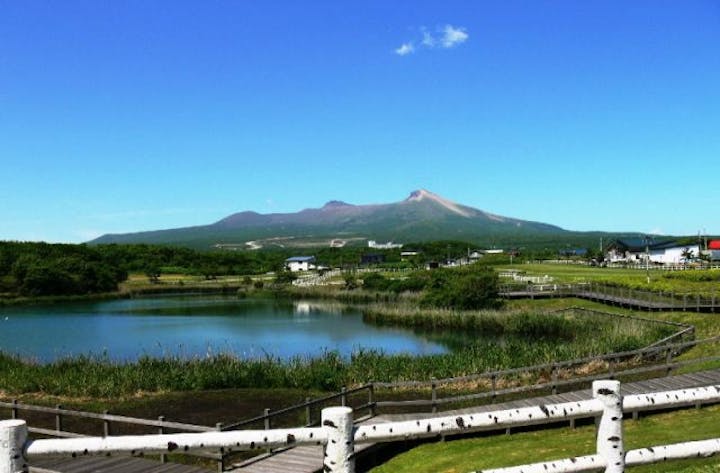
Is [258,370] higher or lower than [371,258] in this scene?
lower

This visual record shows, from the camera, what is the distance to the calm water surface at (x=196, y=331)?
140 ft

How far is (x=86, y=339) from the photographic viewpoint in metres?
49.2

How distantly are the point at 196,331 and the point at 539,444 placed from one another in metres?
44.4

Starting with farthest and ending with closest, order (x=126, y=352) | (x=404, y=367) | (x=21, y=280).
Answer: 1. (x=21, y=280)
2. (x=126, y=352)
3. (x=404, y=367)

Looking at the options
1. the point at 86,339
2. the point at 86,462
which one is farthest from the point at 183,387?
the point at 86,339

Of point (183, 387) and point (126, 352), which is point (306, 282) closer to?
point (126, 352)

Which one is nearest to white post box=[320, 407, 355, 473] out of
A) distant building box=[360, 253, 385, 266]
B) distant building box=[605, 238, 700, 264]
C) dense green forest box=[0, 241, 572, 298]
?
dense green forest box=[0, 241, 572, 298]

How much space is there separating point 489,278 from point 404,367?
114 feet

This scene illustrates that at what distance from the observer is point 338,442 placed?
13.4ft

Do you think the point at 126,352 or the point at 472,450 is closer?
the point at 472,450

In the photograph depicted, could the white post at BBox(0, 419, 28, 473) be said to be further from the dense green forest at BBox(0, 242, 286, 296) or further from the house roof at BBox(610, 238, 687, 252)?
the house roof at BBox(610, 238, 687, 252)

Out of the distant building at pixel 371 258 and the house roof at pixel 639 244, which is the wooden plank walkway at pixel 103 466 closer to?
the house roof at pixel 639 244

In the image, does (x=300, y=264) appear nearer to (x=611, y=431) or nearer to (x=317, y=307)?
(x=317, y=307)

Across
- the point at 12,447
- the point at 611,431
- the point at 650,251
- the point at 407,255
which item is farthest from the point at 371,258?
the point at 12,447
